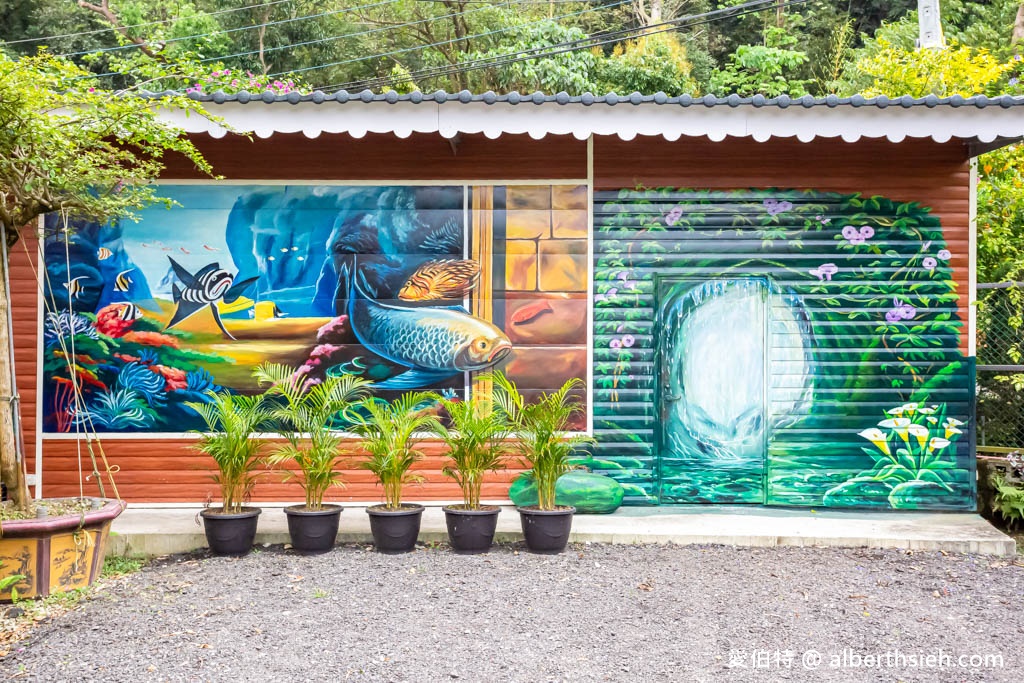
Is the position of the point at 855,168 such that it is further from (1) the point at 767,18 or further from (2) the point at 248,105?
(1) the point at 767,18

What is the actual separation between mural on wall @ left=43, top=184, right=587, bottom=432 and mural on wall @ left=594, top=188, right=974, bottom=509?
57 centimetres

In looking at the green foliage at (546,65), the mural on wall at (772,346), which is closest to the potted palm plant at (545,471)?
the mural on wall at (772,346)

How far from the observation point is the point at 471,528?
19.7 feet

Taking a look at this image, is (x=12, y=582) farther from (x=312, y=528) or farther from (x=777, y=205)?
(x=777, y=205)

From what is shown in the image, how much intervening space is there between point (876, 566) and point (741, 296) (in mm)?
2408

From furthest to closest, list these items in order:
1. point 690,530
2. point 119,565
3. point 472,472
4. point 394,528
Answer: point 690,530 → point 472,472 → point 394,528 → point 119,565

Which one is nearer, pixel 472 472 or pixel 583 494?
pixel 472 472

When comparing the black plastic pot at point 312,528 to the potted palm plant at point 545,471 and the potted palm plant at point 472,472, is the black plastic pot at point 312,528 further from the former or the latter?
the potted palm plant at point 545,471

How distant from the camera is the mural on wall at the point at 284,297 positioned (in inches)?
283

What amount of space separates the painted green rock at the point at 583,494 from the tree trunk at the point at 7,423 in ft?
11.2

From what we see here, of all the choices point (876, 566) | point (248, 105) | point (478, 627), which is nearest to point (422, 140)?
point (248, 105)

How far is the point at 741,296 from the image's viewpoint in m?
7.37

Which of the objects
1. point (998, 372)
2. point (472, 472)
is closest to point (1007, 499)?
point (998, 372)

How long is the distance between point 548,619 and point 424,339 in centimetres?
309
